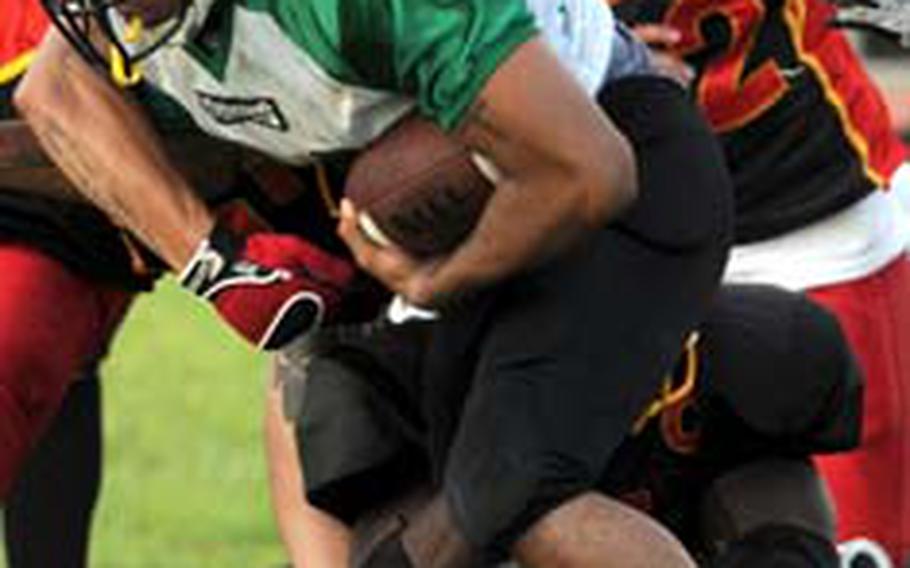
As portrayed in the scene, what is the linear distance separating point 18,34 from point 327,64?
1524mm

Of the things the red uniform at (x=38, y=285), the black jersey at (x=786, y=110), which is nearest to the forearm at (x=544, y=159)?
the red uniform at (x=38, y=285)

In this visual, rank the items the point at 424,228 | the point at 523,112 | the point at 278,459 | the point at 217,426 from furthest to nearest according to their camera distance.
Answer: the point at 217,426 → the point at 278,459 → the point at 424,228 → the point at 523,112

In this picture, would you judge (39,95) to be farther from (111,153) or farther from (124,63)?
(124,63)

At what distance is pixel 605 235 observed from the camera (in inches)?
191

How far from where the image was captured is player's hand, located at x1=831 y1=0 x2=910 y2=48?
6191 millimetres

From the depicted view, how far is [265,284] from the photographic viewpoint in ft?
16.5

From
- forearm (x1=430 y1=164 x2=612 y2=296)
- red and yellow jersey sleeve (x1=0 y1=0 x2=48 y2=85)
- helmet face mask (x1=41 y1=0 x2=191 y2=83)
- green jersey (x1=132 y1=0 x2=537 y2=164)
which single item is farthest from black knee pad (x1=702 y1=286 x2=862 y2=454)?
red and yellow jersey sleeve (x1=0 y1=0 x2=48 y2=85)

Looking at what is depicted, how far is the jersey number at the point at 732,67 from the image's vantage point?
6238 millimetres

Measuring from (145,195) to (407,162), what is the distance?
0.57 metres

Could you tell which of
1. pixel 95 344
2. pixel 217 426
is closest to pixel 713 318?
pixel 95 344

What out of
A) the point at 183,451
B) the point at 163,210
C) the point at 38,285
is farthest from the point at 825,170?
the point at 183,451

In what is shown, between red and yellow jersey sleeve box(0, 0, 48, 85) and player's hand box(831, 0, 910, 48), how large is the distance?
1.35 meters

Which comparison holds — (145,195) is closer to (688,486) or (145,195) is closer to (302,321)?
(302,321)

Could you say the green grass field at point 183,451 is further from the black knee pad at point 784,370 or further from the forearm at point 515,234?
the forearm at point 515,234
